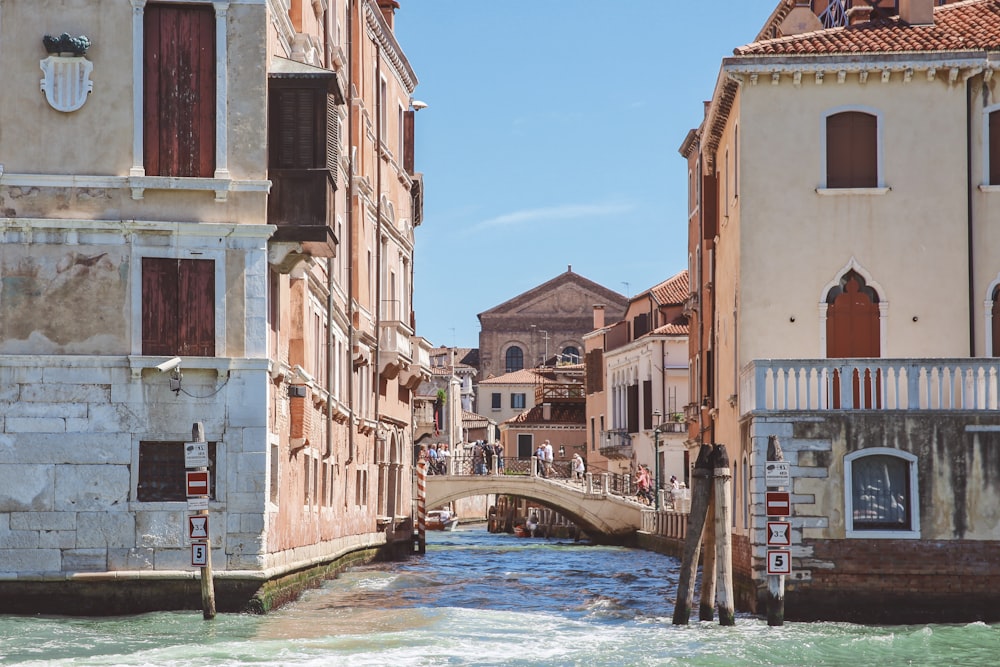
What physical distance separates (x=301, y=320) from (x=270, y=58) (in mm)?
4350

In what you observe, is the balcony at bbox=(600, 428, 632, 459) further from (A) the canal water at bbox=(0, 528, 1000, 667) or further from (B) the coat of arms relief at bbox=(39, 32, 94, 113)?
(B) the coat of arms relief at bbox=(39, 32, 94, 113)

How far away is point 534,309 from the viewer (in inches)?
3430

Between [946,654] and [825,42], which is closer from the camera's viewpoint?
[946,654]

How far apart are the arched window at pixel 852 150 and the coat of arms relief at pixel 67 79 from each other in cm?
931

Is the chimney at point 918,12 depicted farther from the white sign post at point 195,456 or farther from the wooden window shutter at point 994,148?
the white sign post at point 195,456

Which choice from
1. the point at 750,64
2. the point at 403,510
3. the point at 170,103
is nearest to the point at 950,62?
the point at 750,64

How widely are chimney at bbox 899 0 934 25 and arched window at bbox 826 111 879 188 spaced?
197 cm

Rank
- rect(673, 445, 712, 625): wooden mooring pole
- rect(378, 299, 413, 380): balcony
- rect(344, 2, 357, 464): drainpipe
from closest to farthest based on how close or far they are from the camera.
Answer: rect(673, 445, 712, 625): wooden mooring pole
rect(344, 2, 357, 464): drainpipe
rect(378, 299, 413, 380): balcony

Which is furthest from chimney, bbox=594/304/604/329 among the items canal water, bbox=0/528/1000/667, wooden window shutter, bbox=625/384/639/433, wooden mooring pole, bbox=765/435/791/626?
wooden mooring pole, bbox=765/435/791/626

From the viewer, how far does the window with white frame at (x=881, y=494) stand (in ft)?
62.4

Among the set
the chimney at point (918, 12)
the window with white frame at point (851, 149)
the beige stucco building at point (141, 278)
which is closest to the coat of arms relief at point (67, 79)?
the beige stucco building at point (141, 278)

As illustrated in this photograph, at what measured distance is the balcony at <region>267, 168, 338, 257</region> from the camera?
1984cm

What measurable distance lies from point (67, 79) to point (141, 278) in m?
2.39

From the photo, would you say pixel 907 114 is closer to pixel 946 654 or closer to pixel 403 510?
pixel 946 654
